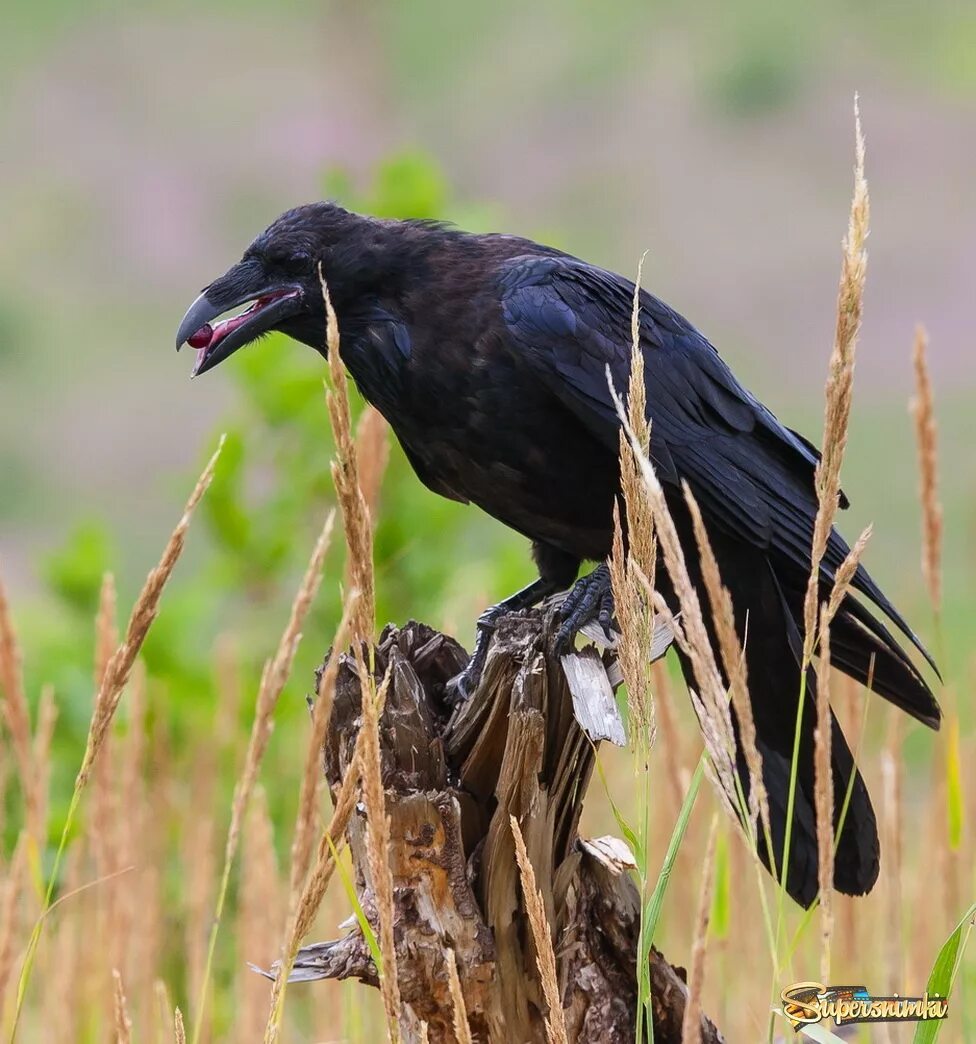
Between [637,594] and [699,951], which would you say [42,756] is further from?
[699,951]

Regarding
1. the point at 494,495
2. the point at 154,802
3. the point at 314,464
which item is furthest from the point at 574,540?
the point at 314,464

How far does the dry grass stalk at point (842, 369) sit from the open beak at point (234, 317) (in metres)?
1.40

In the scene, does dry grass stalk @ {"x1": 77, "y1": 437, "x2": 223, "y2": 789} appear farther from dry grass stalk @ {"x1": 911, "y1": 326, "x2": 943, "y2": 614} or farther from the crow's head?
the crow's head

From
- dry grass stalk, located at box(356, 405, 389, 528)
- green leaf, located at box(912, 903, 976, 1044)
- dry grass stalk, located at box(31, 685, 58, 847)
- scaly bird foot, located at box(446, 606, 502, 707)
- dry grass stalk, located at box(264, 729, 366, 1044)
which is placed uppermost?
dry grass stalk, located at box(356, 405, 389, 528)

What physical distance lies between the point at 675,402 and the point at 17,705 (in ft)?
4.69

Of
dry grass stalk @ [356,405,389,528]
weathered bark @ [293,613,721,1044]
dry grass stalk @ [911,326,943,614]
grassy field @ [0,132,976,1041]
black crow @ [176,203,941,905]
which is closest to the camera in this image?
grassy field @ [0,132,976,1041]

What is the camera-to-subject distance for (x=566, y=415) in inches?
104

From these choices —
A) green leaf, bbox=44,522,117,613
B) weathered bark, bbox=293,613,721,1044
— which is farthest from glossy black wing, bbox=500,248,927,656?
green leaf, bbox=44,522,117,613

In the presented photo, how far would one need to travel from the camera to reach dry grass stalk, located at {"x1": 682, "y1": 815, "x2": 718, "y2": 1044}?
1139 millimetres

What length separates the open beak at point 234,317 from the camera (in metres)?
2.56

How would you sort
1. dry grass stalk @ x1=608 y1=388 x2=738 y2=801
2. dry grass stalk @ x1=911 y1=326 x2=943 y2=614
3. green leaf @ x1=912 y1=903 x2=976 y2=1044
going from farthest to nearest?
dry grass stalk @ x1=911 y1=326 x2=943 y2=614
green leaf @ x1=912 y1=903 x2=976 y2=1044
dry grass stalk @ x1=608 y1=388 x2=738 y2=801

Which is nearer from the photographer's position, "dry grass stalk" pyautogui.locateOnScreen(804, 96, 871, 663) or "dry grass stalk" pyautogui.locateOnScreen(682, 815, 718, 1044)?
"dry grass stalk" pyautogui.locateOnScreen(682, 815, 718, 1044)

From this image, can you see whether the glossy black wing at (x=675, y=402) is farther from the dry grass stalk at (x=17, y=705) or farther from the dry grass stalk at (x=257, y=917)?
the dry grass stalk at (x=17, y=705)

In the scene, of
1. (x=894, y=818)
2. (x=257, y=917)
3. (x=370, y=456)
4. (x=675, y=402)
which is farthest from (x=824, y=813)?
(x=675, y=402)
